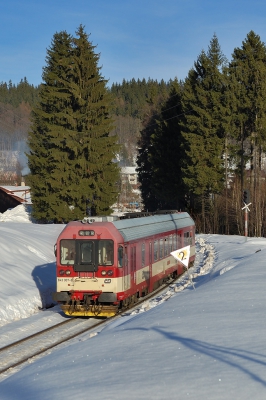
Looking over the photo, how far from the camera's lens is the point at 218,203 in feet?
161

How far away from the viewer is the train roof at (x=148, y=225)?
56.4 ft

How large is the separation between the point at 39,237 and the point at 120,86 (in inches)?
6603

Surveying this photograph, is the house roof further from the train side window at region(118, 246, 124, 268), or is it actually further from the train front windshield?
the train side window at region(118, 246, 124, 268)

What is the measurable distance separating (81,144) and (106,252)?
31236 mm

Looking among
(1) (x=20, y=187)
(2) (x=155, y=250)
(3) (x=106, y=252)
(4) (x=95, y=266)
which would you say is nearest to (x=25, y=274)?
(2) (x=155, y=250)

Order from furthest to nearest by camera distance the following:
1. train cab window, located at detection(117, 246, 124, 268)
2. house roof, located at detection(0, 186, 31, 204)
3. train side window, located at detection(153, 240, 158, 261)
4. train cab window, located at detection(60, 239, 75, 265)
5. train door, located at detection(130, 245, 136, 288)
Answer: house roof, located at detection(0, 186, 31, 204) < train side window, located at detection(153, 240, 158, 261) < train door, located at detection(130, 245, 136, 288) < train cab window, located at detection(60, 239, 75, 265) < train cab window, located at detection(117, 246, 124, 268)

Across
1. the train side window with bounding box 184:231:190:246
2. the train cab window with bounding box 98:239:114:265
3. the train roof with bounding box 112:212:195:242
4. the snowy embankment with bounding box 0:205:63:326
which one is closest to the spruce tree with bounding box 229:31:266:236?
the train side window with bounding box 184:231:190:246

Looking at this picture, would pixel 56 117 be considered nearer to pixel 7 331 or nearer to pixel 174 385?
A: pixel 7 331

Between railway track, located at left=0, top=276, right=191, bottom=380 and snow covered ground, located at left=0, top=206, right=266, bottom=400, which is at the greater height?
snow covered ground, located at left=0, top=206, right=266, bottom=400

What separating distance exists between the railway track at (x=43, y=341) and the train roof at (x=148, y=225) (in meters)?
2.26

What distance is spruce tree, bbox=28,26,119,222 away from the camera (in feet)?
152

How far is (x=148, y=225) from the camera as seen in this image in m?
19.8

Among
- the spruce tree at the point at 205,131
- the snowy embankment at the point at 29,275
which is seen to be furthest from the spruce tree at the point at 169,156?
the snowy embankment at the point at 29,275

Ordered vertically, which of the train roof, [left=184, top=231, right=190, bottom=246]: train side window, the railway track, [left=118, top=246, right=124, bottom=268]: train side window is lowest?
the railway track
